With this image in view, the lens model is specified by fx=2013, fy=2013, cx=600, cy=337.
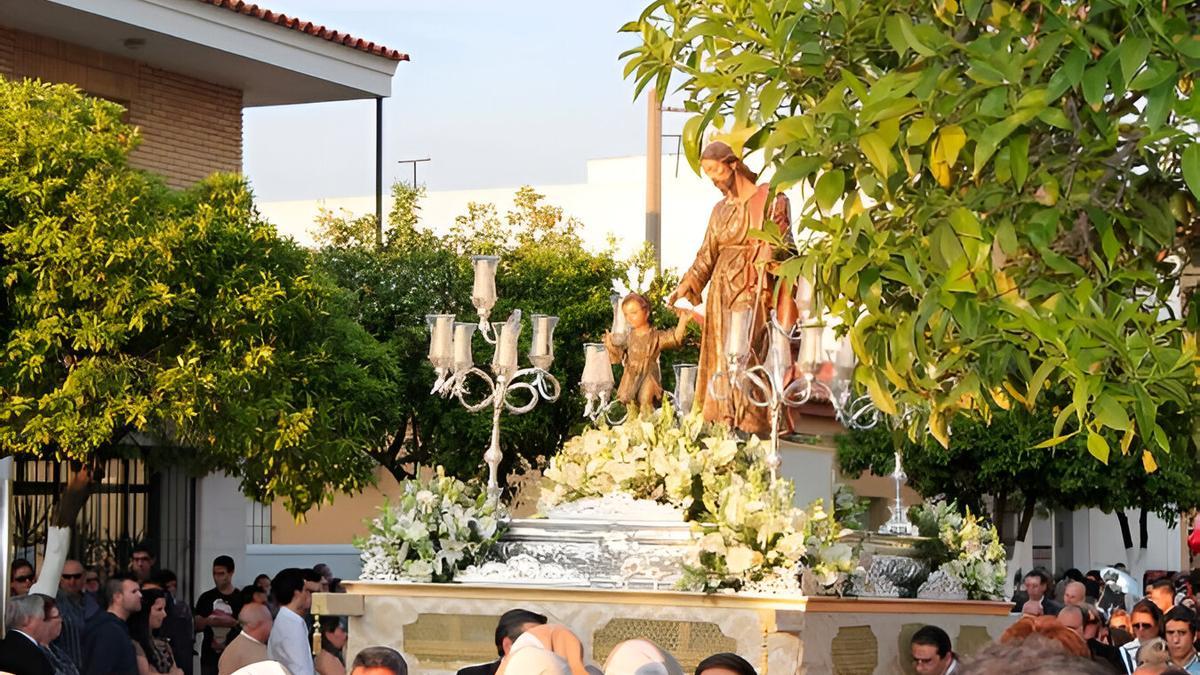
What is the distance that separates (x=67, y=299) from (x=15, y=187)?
3.39 feet

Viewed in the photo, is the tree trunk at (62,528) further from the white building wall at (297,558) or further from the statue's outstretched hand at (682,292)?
the white building wall at (297,558)

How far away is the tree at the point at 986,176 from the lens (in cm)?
580

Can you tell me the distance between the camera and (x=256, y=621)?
10.3 metres

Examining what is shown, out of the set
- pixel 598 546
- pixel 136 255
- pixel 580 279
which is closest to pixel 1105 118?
pixel 598 546

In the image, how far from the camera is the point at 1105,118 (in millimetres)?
6172

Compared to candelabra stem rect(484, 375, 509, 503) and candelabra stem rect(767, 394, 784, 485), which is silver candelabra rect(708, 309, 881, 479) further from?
candelabra stem rect(484, 375, 509, 503)

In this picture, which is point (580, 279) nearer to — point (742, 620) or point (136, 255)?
point (136, 255)

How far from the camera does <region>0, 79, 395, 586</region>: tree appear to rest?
55.1ft

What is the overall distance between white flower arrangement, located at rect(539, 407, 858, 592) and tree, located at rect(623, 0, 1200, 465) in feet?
10.0

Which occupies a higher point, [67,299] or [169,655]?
[67,299]

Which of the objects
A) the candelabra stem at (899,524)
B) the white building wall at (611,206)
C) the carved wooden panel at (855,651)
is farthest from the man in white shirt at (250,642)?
the white building wall at (611,206)

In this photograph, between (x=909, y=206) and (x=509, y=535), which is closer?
(x=909, y=206)

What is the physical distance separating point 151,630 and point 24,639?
170 inches

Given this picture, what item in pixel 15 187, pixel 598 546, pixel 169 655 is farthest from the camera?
pixel 15 187
